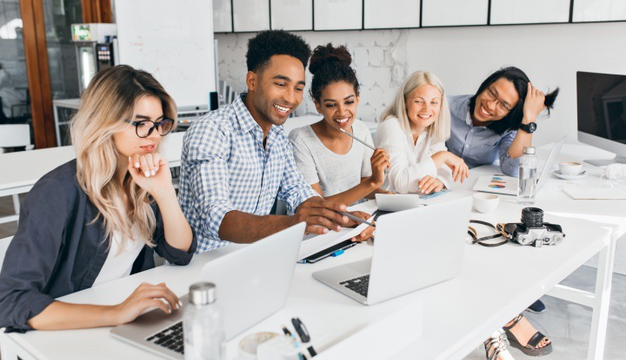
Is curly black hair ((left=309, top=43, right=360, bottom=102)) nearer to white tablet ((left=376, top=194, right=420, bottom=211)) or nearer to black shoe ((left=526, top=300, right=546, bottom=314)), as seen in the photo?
white tablet ((left=376, top=194, right=420, bottom=211))

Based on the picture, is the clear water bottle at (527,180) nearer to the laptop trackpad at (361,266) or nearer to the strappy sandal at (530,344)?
the strappy sandal at (530,344)

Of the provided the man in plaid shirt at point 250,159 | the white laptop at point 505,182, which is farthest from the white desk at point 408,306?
the white laptop at point 505,182

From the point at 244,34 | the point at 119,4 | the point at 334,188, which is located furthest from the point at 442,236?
the point at 244,34

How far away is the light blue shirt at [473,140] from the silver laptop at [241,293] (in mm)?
1856

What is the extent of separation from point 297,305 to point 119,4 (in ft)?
12.0

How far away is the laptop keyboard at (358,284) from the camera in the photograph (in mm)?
1207

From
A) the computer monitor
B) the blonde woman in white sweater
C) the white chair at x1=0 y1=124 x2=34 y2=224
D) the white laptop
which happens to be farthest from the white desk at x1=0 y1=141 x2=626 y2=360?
the white chair at x1=0 y1=124 x2=34 y2=224

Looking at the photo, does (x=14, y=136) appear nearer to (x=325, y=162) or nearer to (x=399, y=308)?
(x=325, y=162)

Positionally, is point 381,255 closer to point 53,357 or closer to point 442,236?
point 442,236

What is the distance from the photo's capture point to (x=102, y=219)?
1.24 meters

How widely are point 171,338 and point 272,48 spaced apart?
1.10m

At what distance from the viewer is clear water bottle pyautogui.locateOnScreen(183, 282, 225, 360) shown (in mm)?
721

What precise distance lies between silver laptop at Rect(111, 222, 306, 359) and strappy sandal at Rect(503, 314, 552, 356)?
1304 millimetres

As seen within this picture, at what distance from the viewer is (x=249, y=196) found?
1.77m
